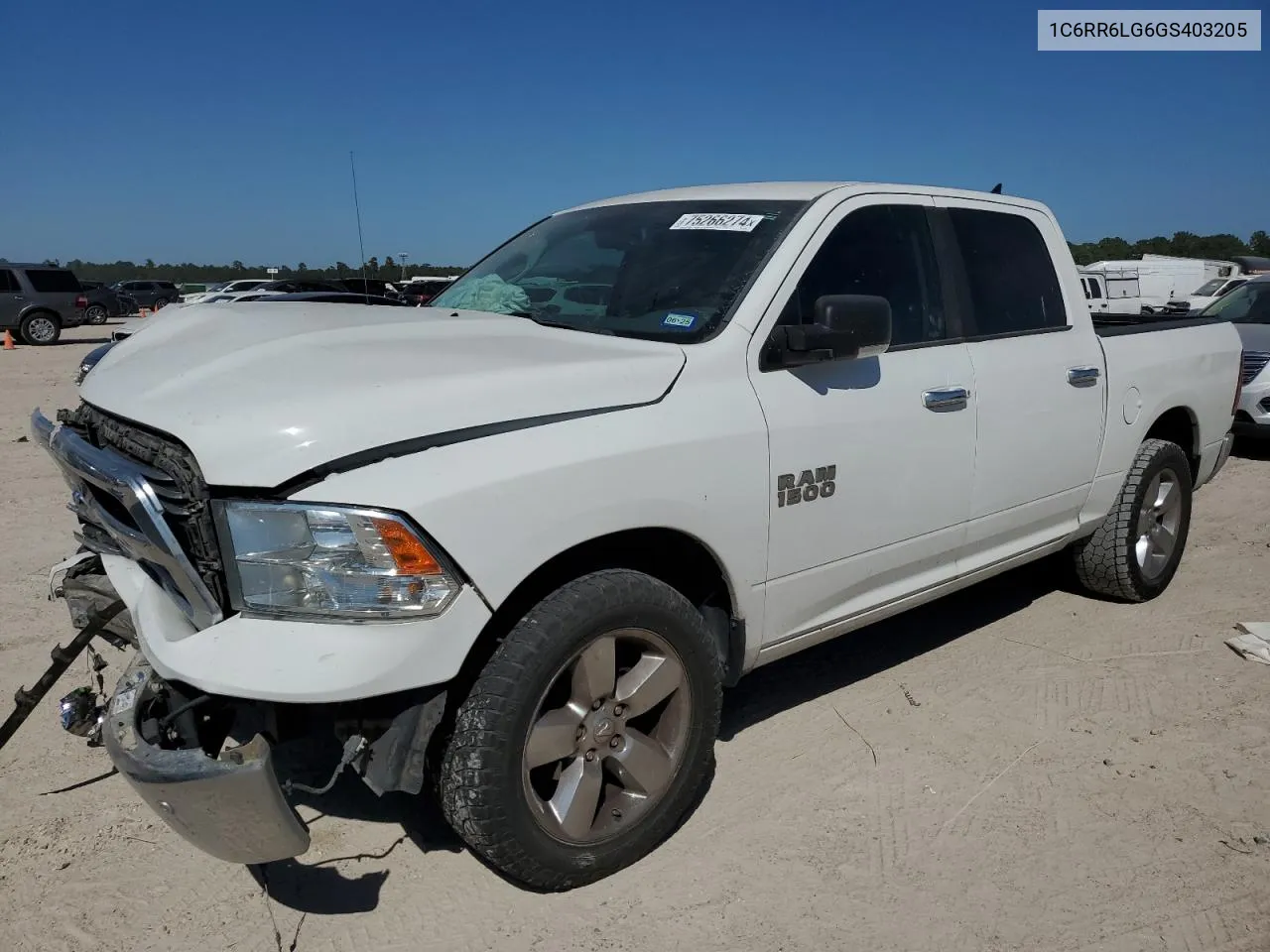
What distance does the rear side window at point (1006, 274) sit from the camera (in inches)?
156

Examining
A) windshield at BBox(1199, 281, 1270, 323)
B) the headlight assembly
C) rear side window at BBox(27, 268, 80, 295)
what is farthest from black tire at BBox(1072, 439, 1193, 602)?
rear side window at BBox(27, 268, 80, 295)

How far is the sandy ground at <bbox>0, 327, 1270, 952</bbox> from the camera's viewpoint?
2635mm

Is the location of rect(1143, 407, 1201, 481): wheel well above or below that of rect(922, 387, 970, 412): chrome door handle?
below

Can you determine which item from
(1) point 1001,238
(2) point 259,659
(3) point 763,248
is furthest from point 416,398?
(1) point 1001,238

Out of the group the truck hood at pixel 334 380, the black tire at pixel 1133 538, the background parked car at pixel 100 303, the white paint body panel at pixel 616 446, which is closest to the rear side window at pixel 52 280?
the background parked car at pixel 100 303

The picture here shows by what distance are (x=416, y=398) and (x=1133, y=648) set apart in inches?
146

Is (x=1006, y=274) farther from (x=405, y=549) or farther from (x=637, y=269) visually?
(x=405, y=549)

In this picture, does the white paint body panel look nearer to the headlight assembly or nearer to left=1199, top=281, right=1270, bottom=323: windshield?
the headlight assembly

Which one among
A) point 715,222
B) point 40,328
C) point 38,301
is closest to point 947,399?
point 715,222

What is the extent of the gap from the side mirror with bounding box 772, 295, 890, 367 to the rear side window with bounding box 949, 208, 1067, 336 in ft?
3.36

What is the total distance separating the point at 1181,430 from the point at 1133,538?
0.84m

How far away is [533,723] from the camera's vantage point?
2537 mm

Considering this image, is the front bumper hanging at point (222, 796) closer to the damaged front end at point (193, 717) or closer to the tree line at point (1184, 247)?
the damaged front end at point (193, 717)

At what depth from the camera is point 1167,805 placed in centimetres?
325
